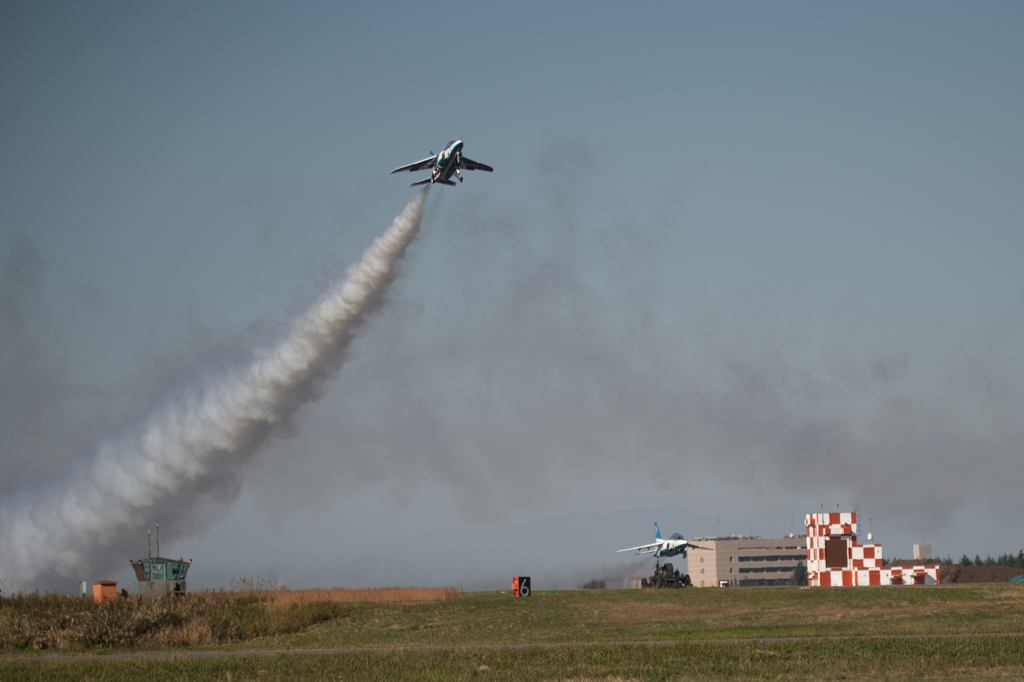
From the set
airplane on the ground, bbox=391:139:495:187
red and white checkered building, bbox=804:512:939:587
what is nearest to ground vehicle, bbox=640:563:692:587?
red and white checkered building, bbox=804:512:939:587

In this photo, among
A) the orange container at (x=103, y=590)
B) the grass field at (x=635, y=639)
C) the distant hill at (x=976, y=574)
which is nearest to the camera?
the grass field at (x=635, y=639)

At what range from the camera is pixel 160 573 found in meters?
49.0

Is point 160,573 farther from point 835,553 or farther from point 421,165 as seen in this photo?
point 835,553

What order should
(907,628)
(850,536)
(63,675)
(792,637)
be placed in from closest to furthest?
(63,675) → (792,637) → (907,628) → (850,536)

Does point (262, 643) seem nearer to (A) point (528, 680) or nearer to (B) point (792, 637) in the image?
(A) point (528, 680)

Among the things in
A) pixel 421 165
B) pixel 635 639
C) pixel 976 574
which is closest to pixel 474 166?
pixel 421 165

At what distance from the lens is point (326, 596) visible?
48281 millimetres

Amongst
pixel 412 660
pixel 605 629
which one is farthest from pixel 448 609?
pixel 412 660

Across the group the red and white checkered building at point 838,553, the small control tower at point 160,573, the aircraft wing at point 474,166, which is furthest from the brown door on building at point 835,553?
the small control tower at point 160,573

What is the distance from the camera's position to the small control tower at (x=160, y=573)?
158 feet

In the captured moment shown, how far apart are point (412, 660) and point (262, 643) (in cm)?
939

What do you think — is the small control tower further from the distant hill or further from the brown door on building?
the distant hill

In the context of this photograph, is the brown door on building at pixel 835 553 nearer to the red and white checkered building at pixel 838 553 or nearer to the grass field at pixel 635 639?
the red and white checkered building at pixel 838 553

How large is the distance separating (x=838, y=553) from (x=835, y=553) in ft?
0.62
